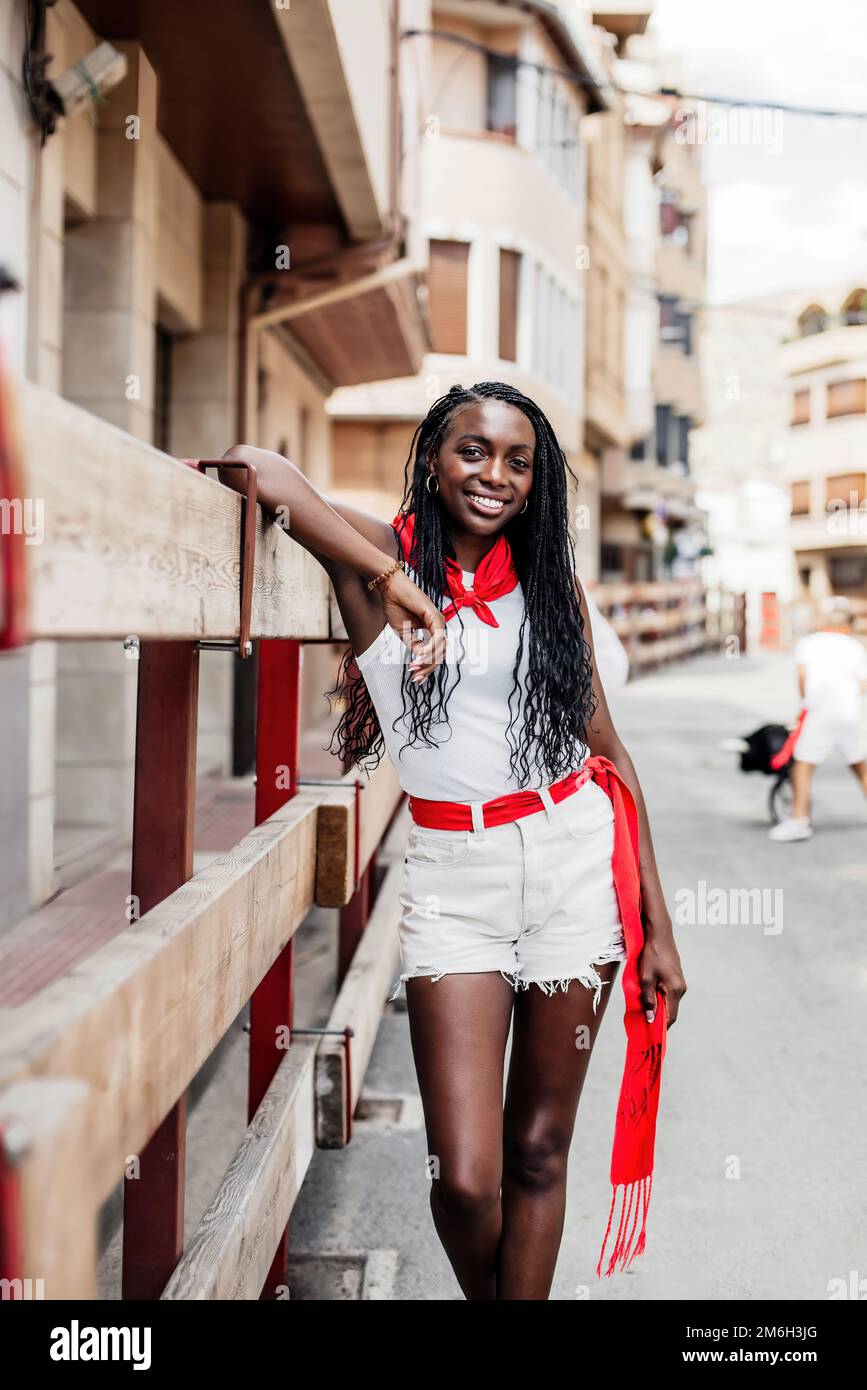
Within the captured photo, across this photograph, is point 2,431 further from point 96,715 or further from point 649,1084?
point 96,715

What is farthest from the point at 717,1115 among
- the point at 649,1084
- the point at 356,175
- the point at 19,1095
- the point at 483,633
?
the point at 356,175

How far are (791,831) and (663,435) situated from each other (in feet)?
97.6

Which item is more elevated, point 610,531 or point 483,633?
point 610,531

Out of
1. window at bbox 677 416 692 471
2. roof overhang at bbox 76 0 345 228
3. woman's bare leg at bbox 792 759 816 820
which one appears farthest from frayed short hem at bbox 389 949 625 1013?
window at bbox 677 416 692 471

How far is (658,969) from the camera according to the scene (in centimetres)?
282

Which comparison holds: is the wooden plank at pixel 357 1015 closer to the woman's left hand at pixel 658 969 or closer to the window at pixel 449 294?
the woman's left hand at pixel 658 969

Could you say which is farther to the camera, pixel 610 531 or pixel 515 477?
pixel 610 531

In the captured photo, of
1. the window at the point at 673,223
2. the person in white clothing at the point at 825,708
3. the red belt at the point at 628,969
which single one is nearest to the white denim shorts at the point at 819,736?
the person in white clothing at the point at 825,708

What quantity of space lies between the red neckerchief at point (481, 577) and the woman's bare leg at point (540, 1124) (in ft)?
2.43

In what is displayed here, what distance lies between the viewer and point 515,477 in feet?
9.01

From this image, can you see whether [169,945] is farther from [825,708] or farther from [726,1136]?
[825,708]

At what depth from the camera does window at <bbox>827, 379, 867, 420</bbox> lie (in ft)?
167

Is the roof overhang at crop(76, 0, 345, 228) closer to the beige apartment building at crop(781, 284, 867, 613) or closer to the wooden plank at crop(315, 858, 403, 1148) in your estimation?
the wooden plank at crop(315, 858, 403, 1148)

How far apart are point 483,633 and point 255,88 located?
5.85 metres
